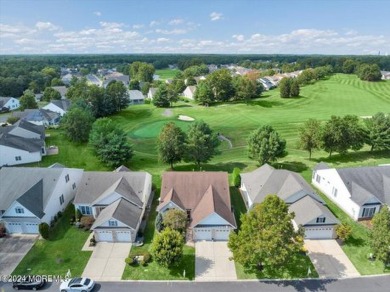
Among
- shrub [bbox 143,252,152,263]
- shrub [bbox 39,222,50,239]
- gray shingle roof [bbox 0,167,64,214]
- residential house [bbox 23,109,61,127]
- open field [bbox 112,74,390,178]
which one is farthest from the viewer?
Result: residential house [bbox 23,109,61,127]

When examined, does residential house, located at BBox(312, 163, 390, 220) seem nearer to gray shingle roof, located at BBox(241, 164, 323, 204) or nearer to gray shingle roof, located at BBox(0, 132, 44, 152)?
gray shingle roof, located at BBox(241, 164, 323, 204)

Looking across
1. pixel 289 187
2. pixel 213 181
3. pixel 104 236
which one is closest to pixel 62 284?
pixel 104 236

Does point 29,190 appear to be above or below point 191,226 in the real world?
above

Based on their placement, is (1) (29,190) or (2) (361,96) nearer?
(1) (29,190)

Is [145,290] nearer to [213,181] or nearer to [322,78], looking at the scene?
[213,181]

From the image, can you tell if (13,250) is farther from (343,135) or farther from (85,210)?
(343,135)

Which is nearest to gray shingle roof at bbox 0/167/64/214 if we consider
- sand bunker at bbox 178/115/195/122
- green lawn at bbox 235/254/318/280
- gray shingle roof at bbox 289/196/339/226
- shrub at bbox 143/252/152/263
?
shrub at bbox 143/252/152/263
